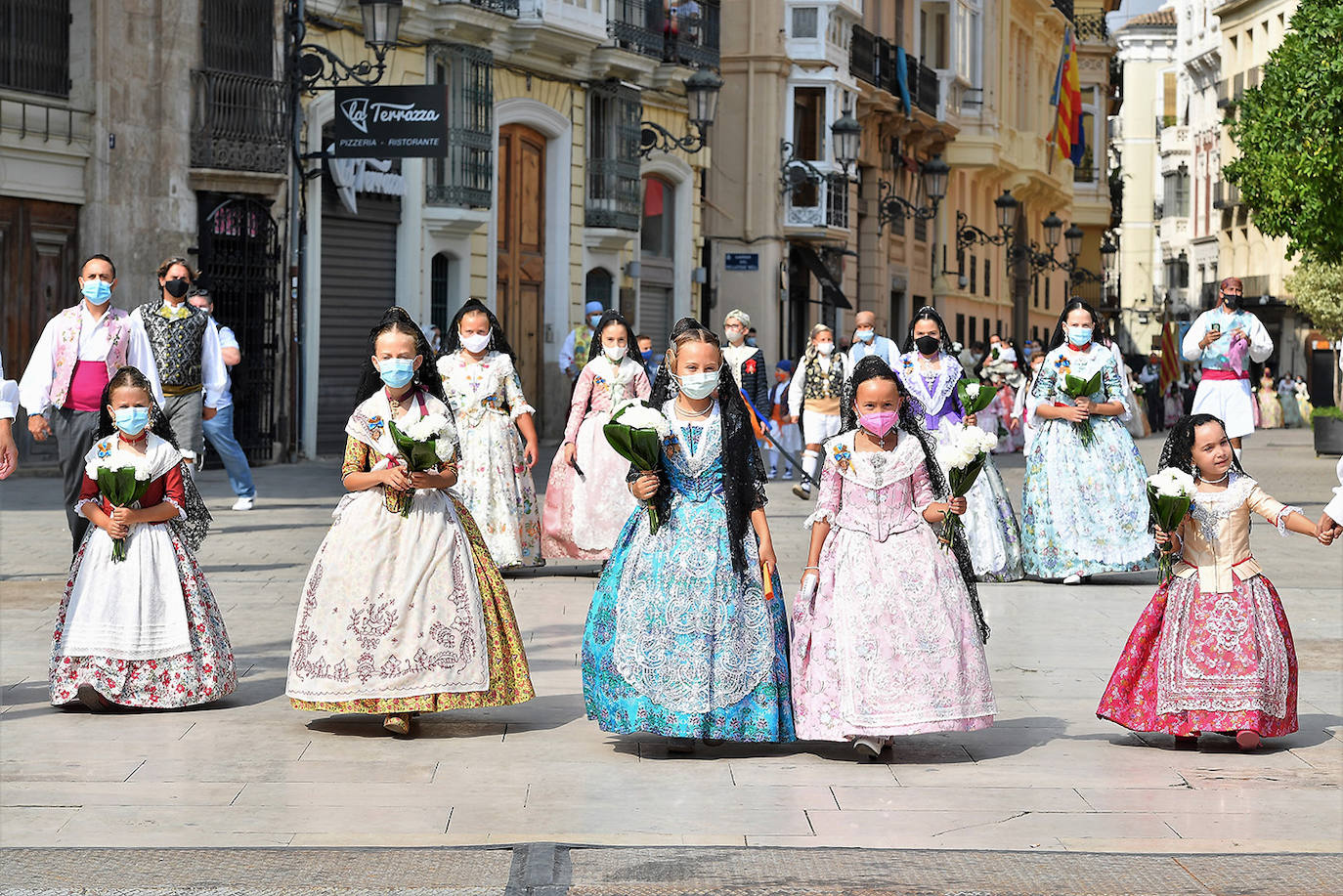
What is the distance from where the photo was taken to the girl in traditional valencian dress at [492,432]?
1284 centimetres

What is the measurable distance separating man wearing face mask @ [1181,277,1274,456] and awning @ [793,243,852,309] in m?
23.7

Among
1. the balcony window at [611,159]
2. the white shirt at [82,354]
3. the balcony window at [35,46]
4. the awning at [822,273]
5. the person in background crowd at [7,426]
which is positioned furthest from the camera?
the awning at [822,273]

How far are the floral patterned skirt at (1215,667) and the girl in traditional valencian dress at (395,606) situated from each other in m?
2.33

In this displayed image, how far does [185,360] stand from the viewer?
14453 millimetres

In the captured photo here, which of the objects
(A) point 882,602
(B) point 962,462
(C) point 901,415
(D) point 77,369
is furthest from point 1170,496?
(D) point 77,369

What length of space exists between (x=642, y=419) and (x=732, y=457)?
359mm

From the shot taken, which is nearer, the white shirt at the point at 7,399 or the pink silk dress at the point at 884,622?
the pink silk dress at the point at 884,622

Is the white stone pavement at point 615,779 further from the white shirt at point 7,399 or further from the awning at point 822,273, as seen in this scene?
the awning at point 822,273

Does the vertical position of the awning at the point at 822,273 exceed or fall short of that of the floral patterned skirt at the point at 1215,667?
it exceeds it

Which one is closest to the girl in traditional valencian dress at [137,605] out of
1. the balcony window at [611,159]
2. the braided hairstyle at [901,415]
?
the braided hairstyle at [901,415]

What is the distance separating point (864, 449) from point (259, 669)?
315 cm

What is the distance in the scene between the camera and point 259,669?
9.70m

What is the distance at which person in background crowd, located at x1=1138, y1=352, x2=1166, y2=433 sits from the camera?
4322 centimetres

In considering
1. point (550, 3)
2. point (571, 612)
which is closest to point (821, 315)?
point (550, 3)
